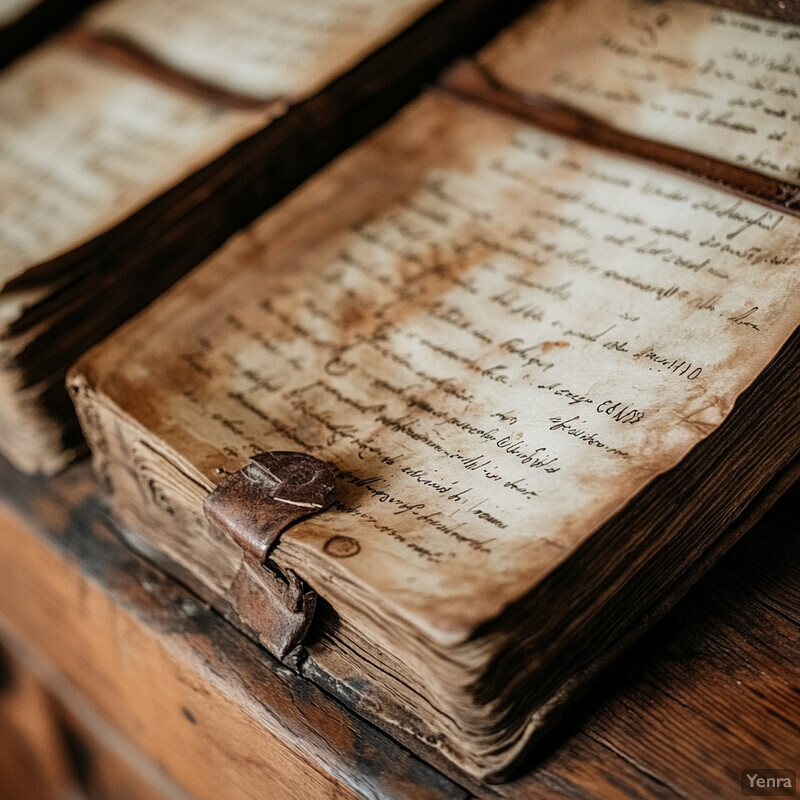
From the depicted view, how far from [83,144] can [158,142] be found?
5.5 inches

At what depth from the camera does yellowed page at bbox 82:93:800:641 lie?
69cm

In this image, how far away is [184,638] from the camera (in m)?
0.90

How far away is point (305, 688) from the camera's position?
83 centimetres

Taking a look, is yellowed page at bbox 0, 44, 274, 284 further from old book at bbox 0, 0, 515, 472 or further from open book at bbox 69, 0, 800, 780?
open book at bbox 69, 0, 800, 780

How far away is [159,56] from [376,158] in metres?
0.42

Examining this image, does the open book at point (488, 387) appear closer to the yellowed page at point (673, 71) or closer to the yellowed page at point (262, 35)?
the yellowed page at point (673, 71)

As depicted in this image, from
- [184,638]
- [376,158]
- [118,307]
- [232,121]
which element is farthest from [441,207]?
[184,638]

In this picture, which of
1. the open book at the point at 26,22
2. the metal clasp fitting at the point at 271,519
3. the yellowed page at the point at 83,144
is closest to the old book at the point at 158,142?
the yellowed page at the point at 83,144

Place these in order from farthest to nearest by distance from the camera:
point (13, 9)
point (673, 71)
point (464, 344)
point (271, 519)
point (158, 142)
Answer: point (13, 9) < point (158, 142) < point (673, 71) < point (464, 344) < point (271, 519)

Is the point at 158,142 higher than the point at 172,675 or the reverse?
higher

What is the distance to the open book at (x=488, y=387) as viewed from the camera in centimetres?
68

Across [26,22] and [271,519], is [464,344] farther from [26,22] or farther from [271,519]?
[26,22]

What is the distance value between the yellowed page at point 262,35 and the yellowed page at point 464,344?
12cm

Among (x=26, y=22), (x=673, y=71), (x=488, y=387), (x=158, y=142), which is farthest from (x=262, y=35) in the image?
(x=488, y=387)
